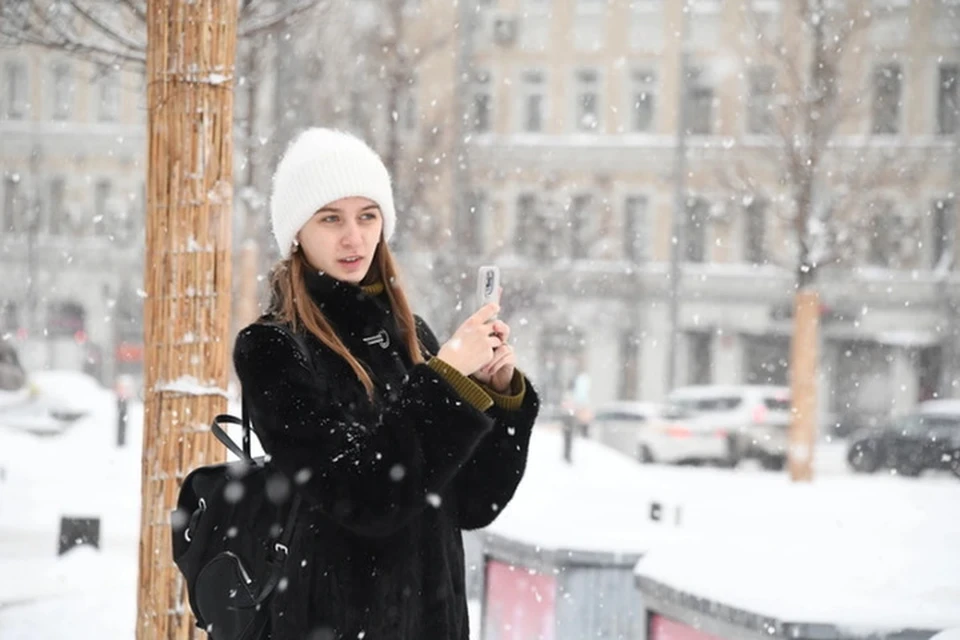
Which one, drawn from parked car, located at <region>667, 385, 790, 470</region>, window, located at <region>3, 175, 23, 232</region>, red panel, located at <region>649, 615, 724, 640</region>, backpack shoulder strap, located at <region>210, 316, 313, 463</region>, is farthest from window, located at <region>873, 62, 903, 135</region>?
backpack shoulder strap, located at <region>210, 316, 313, 463</region>

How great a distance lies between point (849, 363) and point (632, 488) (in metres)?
20.1

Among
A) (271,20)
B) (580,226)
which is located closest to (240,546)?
(271,20)

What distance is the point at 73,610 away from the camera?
7.53 metres

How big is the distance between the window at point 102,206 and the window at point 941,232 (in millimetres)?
21182

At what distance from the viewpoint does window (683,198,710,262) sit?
115 feet

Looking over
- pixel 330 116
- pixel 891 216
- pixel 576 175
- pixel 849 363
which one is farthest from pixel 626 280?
pixel 330 116

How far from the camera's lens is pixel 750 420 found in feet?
81.0

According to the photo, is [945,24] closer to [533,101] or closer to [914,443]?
[533,101]

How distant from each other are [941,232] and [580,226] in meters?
8.45

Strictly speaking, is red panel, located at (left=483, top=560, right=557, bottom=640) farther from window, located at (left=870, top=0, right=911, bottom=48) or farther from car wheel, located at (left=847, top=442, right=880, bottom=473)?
window, located at (left=870, top=0, right=911, bottom=48)

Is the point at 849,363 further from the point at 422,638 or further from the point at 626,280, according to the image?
the point at 422,638

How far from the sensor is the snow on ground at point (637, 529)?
4516mm

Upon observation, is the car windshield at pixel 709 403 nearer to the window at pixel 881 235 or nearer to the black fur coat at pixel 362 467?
the window at pixel 881 235

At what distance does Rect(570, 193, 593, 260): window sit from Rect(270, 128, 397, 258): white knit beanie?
28.7 m
